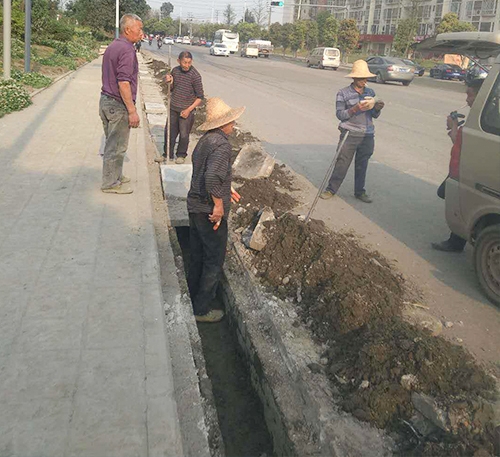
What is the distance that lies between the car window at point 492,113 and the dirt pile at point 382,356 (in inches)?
59.0

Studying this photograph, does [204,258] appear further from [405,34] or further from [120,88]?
[405,34]

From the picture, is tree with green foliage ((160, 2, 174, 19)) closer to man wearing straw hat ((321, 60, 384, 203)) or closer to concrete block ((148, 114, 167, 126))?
concrete block ((148, 114, 167, 126))

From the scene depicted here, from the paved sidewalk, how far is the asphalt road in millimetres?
2344

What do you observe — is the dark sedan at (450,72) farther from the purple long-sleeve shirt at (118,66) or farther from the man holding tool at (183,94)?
the purple long-sleeve shirt at (118,66)

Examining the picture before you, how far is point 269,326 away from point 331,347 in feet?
1.79

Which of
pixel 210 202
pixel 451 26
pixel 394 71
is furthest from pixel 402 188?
pixel 451 26

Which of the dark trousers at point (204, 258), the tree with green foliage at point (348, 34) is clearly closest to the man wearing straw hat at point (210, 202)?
the dark trousers at point (204, 258)

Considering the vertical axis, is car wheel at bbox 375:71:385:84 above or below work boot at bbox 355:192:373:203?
above

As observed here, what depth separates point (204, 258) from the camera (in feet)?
14.9

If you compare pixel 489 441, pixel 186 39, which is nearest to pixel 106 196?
pixel 489 441

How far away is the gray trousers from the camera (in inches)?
230

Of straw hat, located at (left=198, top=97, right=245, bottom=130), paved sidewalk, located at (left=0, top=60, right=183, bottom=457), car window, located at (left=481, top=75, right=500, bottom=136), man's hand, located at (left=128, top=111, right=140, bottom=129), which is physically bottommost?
paved sidewalk, located at (left=0, top=60, right=183, bottom=457)

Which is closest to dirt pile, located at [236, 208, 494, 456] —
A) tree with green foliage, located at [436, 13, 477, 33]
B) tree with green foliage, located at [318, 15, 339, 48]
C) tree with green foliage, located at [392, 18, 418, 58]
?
tree with green foliage, located at [436, 13, 477, 33]

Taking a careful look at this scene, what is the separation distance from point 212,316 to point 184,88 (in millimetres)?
4558
